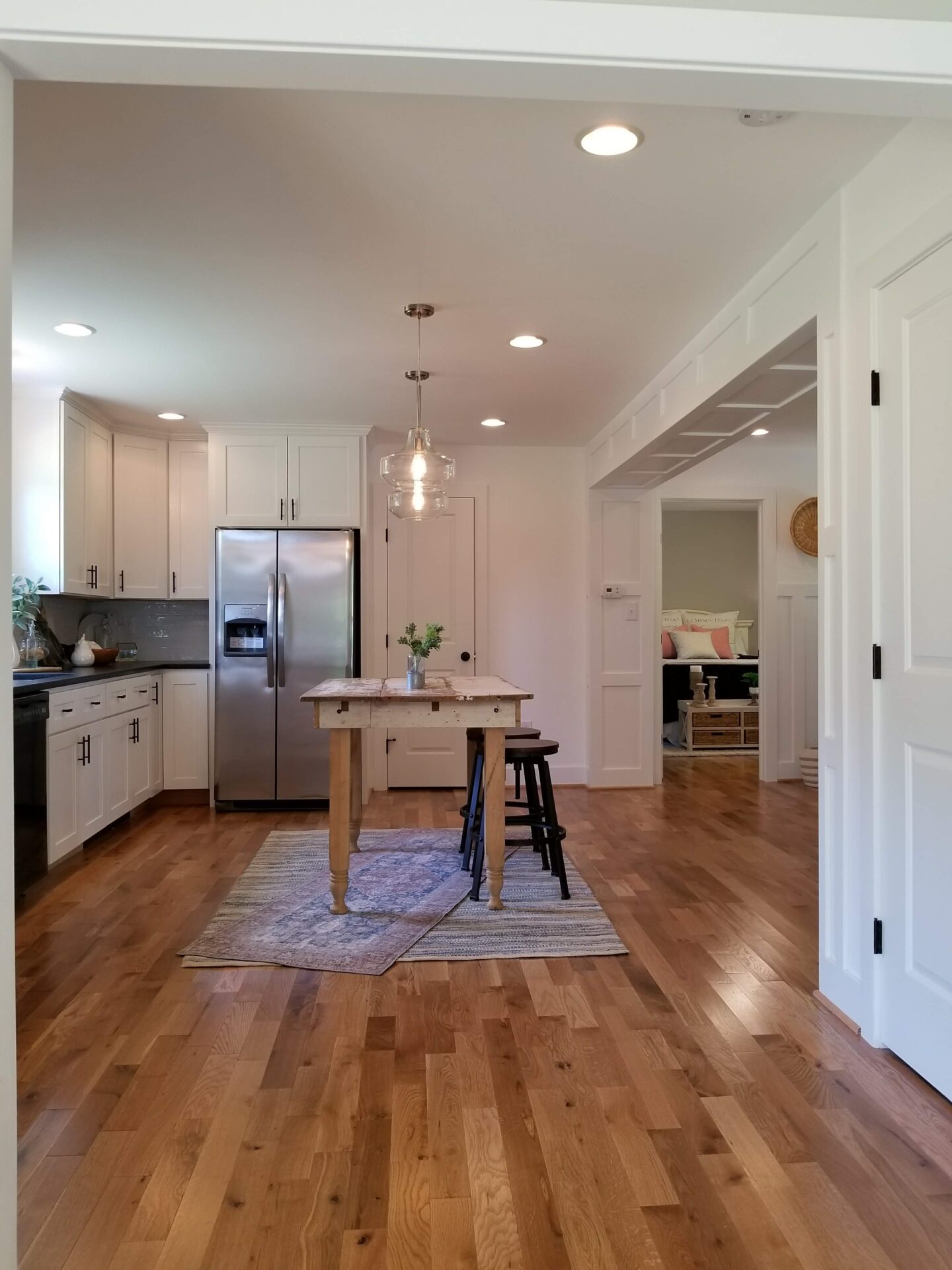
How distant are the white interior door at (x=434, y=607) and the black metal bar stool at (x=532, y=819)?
70.4 inches

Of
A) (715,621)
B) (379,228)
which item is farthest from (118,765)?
(715,621)

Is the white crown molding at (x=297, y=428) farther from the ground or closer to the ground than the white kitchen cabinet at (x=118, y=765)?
farther from the ground

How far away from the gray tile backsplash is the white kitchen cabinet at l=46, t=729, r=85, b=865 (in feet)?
6.02

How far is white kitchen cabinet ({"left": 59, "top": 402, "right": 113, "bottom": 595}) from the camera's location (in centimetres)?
474

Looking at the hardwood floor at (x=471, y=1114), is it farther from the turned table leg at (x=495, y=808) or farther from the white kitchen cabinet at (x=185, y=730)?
the white kitchen cabinet at (x=185, y=730)

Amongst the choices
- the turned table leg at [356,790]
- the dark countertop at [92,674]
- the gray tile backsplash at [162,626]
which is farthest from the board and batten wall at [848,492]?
the gray tile backsplash at [162,626]

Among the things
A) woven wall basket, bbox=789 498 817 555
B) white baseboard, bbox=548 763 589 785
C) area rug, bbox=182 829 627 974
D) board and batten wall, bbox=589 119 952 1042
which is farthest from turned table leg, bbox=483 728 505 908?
woven wall basket, bbox=789 498 817 555

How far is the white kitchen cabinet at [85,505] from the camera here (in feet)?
15.5

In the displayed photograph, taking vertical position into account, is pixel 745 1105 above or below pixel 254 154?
below

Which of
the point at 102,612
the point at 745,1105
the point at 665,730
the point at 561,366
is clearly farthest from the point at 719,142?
the point at 665,730

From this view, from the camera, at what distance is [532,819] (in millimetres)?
3838

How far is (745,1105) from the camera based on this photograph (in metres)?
2.02

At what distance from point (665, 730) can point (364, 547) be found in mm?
4212

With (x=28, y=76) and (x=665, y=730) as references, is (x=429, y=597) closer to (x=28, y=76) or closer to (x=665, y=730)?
(x=665, y=730)
